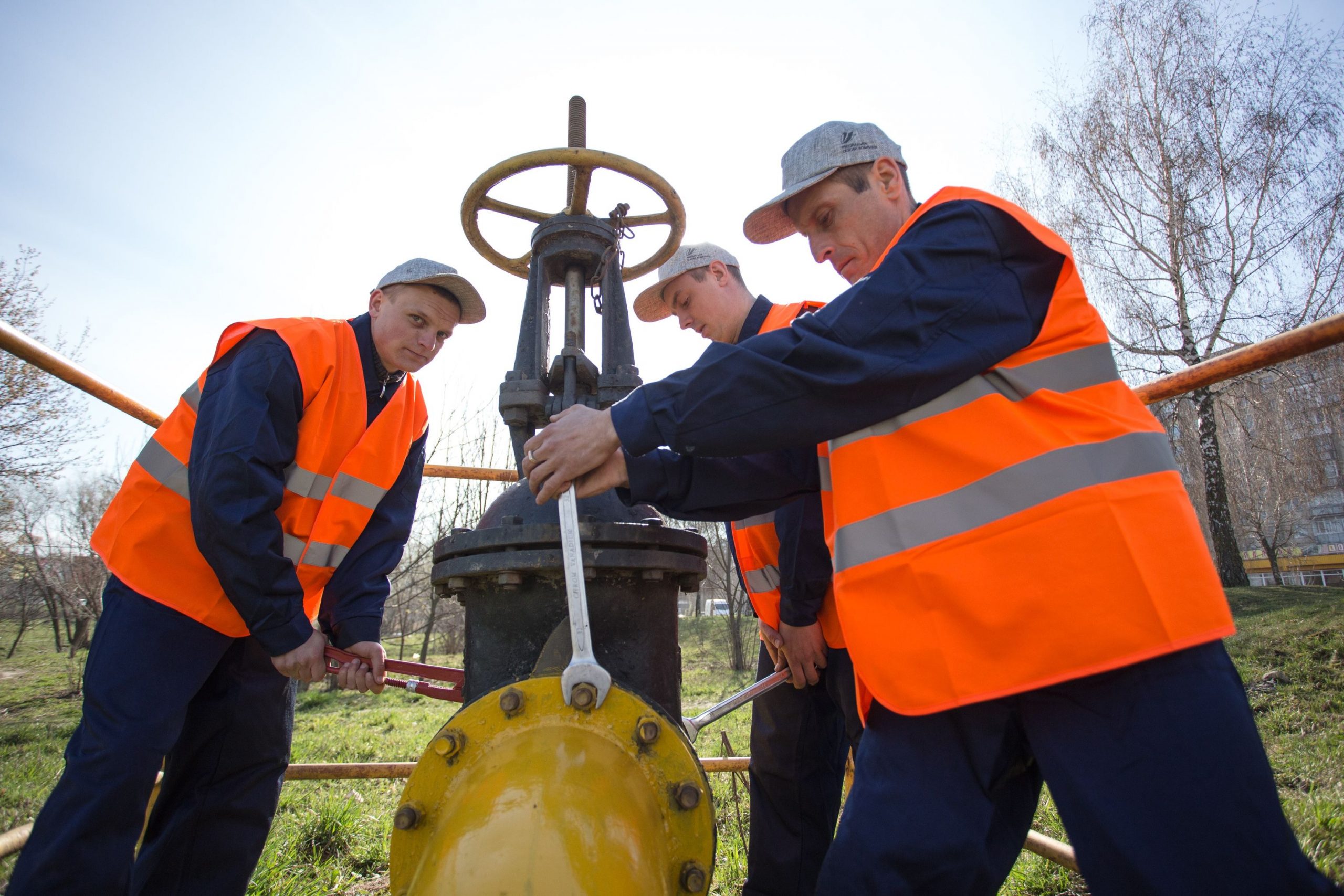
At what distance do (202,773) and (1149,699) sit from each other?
2299 millimetres

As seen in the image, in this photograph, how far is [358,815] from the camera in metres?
3.77

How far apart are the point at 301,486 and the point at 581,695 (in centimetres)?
126

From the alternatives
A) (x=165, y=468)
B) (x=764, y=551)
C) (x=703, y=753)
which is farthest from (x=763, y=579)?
(x=703, y=753)

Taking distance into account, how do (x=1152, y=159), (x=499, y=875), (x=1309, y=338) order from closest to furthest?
(x=499, y=875) < (x=1309, y=338) < (x=1152, y=159)

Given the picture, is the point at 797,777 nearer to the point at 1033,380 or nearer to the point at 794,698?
the point at 794,698

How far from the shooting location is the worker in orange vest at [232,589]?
176 cm

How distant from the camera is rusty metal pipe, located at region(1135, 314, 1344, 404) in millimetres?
1700

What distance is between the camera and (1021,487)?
3.78ft

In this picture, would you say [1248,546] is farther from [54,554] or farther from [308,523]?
[54,554]

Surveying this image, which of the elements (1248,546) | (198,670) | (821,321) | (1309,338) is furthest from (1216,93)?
(1248,546)

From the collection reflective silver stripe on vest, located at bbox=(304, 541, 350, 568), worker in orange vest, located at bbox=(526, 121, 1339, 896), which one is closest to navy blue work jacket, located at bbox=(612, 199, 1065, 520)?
worker in orange vest, located at bbox=(526, 121, 1339, 896)

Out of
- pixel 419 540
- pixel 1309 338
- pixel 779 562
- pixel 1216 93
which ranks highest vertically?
pixel 1216 93

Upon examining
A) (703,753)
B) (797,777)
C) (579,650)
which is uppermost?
(579,650)

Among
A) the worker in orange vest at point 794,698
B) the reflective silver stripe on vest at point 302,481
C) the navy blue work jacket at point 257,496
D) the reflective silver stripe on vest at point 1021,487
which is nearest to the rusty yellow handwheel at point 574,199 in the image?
the worker in orange vest at point 794,698
